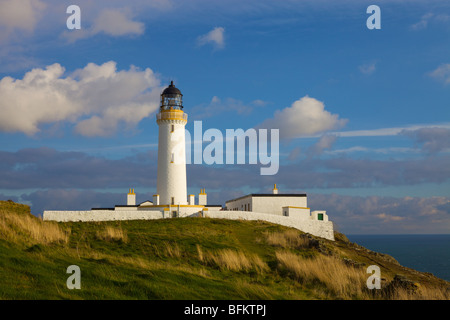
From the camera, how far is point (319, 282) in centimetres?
1459

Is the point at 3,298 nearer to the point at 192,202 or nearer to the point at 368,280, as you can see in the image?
the point at 368,280

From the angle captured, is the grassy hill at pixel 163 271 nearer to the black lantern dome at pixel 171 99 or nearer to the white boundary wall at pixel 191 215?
the white boundary wall at pixel 191 215

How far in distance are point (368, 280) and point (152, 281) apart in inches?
299

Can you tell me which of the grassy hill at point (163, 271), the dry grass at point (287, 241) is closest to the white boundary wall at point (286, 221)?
the dry grass at point (287, 241)

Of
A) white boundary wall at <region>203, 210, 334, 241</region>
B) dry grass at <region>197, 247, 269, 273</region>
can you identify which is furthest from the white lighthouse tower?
dry grass at <region>197, 247, 269, 273</region>

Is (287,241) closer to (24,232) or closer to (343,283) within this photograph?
(343,283)

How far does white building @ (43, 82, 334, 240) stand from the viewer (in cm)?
3694

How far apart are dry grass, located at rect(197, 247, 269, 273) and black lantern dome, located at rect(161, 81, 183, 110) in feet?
88.8

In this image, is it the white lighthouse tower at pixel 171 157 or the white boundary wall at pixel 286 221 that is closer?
the white boundary wall at pixel 286 221

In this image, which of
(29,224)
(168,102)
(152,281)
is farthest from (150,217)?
(152,281)

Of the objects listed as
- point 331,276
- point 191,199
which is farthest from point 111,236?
point 191,199

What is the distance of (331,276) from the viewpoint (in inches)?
573

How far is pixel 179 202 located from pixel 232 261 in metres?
25.1

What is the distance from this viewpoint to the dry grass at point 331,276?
44.3 ft
